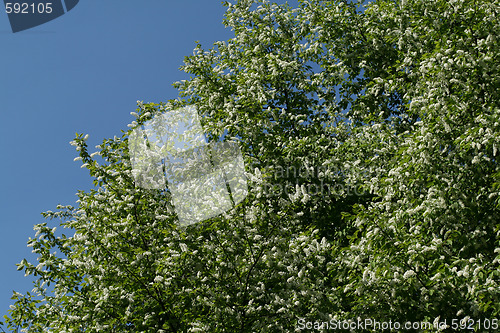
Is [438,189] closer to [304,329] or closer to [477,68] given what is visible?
[477,68]

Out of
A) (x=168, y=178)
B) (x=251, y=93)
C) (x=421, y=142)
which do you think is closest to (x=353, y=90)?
(x=251, y=93)

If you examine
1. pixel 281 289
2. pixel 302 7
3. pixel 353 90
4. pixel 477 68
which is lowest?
pixel 281 289

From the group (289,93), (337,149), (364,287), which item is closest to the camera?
(364,287)

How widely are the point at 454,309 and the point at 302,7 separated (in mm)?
10161

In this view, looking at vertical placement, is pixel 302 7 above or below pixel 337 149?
above

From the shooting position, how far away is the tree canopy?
23.9 feet

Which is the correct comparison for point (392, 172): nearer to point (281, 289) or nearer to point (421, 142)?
point (421, 142)

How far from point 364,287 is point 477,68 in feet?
15.1

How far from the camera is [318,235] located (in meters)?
9.03

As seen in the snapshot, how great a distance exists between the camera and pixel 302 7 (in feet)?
47.1

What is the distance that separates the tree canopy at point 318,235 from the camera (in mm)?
7273

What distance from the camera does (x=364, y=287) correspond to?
23.9ft

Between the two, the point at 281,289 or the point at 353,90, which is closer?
the point at 281,289

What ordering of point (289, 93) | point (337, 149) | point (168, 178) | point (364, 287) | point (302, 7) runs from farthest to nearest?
point (302, 7)
point (289, 93)
point (337, 149)
point (168, 178)
point (364, 287)
